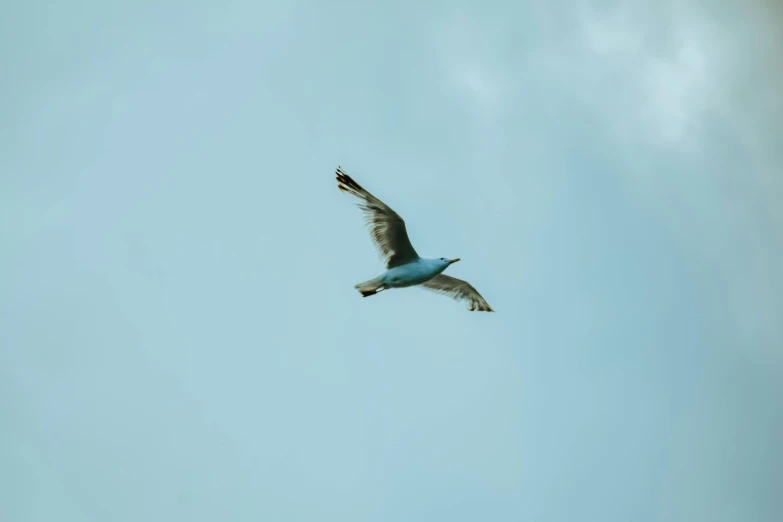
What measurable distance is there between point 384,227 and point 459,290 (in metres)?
2.68

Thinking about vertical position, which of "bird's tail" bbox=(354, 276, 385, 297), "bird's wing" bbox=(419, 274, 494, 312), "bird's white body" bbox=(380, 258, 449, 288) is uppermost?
"bird's wing" bbox=(419, 274, 494, 312)

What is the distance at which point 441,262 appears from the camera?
14492mm

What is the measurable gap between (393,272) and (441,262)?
2.89 feet

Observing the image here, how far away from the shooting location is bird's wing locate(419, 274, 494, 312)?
1595 centimetres

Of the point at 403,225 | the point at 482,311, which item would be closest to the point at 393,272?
the point at 403,225

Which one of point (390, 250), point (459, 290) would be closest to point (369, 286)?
point (390, 250)

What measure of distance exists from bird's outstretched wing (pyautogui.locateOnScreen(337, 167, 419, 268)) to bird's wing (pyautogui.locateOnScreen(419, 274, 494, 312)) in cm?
149

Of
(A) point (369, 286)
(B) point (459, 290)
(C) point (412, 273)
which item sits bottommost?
(A) point (369, 286)

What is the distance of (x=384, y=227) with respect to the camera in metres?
14.2

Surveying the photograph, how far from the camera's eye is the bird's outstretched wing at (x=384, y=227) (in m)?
13.9

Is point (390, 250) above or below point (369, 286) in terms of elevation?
above

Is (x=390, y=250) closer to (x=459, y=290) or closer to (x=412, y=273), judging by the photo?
(x=412, y=273)

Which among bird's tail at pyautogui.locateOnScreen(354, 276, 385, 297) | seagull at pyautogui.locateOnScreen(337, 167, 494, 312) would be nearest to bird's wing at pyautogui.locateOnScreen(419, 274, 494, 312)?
seagull at pyautogui.locateOnScreen(337, 167, 494, 312)

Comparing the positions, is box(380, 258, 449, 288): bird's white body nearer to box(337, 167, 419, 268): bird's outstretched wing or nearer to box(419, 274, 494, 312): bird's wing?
box(337, 167, 419, 268): bird's outstretched wing
